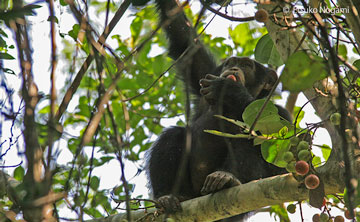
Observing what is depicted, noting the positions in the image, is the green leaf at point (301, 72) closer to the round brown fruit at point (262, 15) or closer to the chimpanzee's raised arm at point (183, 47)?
the round brown fruit at point (262, 15)

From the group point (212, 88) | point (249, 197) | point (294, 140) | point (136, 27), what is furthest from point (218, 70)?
point (294, 140)

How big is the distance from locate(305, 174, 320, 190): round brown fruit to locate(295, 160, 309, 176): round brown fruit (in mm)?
53

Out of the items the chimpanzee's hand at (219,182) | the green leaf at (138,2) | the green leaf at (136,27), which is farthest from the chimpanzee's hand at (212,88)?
the green leaf at (136,27)

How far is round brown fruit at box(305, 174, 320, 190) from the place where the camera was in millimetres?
2654

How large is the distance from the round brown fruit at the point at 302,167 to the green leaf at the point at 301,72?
588mm

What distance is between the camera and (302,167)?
262 centimetres

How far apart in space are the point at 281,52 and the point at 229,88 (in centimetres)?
157

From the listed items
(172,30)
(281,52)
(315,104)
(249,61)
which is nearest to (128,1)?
(281,52)

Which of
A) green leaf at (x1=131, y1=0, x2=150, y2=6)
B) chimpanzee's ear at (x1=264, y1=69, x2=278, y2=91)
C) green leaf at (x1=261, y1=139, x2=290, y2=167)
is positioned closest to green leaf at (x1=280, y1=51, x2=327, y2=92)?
green leaf at (x1=261, y1=139, x2=290, y2=167)

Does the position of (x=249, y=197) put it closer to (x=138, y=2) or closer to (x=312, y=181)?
(x=312, y=181)

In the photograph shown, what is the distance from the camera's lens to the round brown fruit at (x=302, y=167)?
261 cm

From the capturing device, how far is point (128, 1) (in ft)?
11.5

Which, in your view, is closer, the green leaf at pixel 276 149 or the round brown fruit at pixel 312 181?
the round brown fruit at pixel 312 181

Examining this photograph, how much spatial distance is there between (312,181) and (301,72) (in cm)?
79
